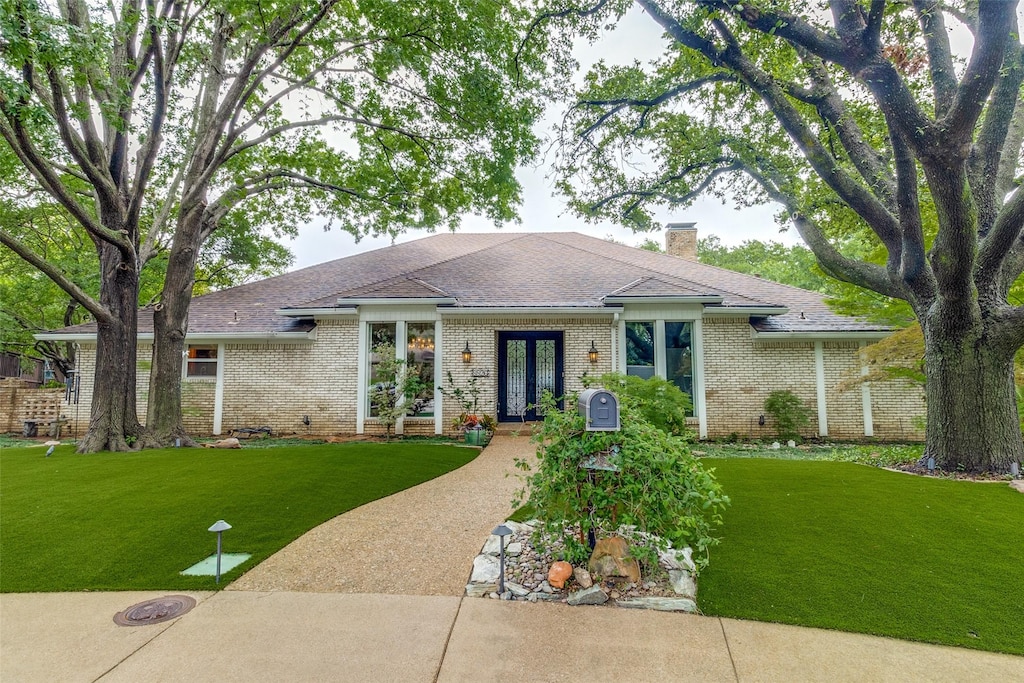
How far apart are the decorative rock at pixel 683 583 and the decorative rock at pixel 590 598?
0.56m

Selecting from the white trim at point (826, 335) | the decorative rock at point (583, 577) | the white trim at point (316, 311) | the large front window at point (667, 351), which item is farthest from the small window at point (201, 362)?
the white trim at point (826, 335)

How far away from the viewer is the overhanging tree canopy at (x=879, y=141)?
5.29m

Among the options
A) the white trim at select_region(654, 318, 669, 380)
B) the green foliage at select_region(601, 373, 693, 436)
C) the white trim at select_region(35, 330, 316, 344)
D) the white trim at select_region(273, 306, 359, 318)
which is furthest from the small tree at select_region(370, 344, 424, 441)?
the white trim at select_region(654, 318, 669, 380)

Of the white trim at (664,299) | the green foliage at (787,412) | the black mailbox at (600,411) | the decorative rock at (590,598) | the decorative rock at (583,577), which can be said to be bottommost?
the decorative rock at (590,598)

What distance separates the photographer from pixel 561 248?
47.2 ft

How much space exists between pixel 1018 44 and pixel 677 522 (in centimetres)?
721

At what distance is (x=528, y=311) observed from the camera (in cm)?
1014

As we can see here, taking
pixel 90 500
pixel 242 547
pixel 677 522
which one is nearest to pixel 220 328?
pixel 90 500

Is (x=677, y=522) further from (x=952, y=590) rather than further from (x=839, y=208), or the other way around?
(x=839, y=208)

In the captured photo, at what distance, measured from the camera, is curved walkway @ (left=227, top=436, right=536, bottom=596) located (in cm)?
344

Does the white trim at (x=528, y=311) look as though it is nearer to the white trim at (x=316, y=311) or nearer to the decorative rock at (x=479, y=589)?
the white trim at (x=316, y=311)

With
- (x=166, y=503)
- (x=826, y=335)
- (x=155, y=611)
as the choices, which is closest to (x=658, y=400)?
(x=826, y=335)

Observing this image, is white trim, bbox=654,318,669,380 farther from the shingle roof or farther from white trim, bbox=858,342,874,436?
white trim, bbox=858,342,874,436

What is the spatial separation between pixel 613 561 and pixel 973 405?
6493mm
